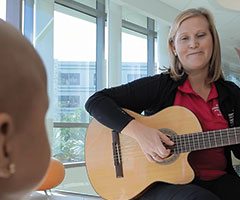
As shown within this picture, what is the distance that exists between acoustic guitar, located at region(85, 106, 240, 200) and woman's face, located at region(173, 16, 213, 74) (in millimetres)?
181

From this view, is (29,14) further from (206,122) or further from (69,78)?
(206,122)

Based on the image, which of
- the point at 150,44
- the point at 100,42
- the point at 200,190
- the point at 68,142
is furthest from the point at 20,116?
the point at 150,44

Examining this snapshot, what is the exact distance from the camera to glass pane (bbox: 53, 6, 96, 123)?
3.39m

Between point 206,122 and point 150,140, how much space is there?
0.21 metres

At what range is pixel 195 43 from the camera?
1.34 metres

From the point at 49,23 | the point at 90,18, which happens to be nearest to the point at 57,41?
the point at 49,23

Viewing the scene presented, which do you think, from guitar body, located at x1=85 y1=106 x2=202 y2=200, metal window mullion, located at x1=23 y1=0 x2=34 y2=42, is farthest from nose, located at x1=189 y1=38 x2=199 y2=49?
metal window mullion, located at x1=23 y1=0 x2=34 y2=42

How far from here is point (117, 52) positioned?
3.95 meters

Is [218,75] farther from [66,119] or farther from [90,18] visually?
[90,18]

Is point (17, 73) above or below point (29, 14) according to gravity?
below

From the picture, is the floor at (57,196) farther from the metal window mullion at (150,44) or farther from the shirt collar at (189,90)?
the metal window mullion at (150,44)

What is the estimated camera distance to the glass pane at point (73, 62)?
11.1 feet

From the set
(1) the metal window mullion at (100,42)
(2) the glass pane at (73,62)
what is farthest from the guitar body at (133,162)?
(1) the metal window mullion at (100,42)

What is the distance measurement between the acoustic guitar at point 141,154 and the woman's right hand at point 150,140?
0.10 feet
